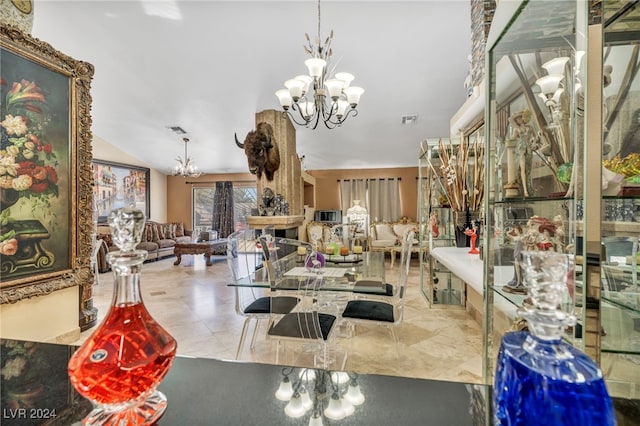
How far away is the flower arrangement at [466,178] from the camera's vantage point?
2.64 m

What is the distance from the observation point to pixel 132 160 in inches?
318

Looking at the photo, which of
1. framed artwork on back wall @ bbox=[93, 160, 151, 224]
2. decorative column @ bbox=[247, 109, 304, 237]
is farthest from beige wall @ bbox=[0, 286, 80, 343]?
Result: framed artwork on back wall @ bbox=[93, 160, 151, 224]

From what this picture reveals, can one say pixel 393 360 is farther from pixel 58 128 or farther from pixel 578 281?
pixel 58 128

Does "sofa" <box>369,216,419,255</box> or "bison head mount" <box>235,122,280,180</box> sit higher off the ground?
"bison head mount" <box>235,122,280,180</box>

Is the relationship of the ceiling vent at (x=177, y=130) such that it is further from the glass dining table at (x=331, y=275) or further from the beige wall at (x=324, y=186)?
the glass dining table at (x=331, y=275)

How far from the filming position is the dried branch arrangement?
8.64ft

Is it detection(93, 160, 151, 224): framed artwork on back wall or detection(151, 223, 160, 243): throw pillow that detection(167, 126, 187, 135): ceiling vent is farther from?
detection(151, 223, 160, 243): throw pillow

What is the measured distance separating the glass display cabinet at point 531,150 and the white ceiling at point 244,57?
2.70 m

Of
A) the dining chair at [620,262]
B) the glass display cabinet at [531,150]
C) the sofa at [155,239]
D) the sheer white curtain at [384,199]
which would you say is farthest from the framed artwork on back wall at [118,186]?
the dining chair at [620,262]

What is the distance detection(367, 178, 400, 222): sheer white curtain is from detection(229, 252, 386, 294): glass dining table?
16.5 ft

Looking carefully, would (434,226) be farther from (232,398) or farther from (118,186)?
(118,186)

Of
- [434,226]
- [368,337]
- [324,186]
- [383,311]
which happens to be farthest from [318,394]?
[324,186]

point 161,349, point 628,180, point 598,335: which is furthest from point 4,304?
point 628,180

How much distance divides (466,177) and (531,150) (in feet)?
6.21
